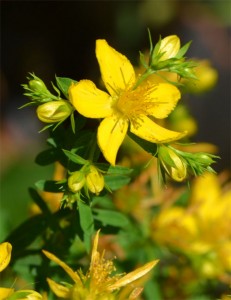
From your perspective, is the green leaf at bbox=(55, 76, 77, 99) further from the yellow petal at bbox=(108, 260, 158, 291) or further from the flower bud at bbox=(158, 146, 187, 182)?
the yellow petal at bbox=(108, 260, 158, 291)

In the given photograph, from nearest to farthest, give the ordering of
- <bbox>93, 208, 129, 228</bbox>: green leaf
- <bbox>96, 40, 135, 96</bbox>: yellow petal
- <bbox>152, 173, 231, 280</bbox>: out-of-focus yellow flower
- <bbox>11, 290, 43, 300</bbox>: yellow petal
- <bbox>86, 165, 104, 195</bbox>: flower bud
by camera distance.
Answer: <bbox>11, 290, 43, 300</bbox>: yellow petal, <bbox>86, 165, 104, 195</bbox>: flower bud, <bbox>96, 40, 135, 96</bbox>: yellow petal, <bbox>93, 208, 129, 228</bbox>: green leaf, <bbox>152, 173, 231, 280</bbox>: out-of-focus yellow flower

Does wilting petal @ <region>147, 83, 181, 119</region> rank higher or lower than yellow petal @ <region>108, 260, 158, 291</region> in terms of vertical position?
higher

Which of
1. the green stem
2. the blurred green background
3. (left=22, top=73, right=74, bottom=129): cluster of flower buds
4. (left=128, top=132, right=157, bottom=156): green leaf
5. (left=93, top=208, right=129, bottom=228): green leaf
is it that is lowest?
the blurred green background

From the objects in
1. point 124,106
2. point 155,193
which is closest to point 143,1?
point 155,193

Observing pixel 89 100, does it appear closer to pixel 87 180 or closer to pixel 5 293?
pixel 87 180

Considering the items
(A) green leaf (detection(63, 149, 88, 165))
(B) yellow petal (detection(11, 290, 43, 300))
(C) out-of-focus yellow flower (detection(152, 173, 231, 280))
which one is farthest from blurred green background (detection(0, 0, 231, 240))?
(B) yellow petal (detection(11, 290, 43, 300))
